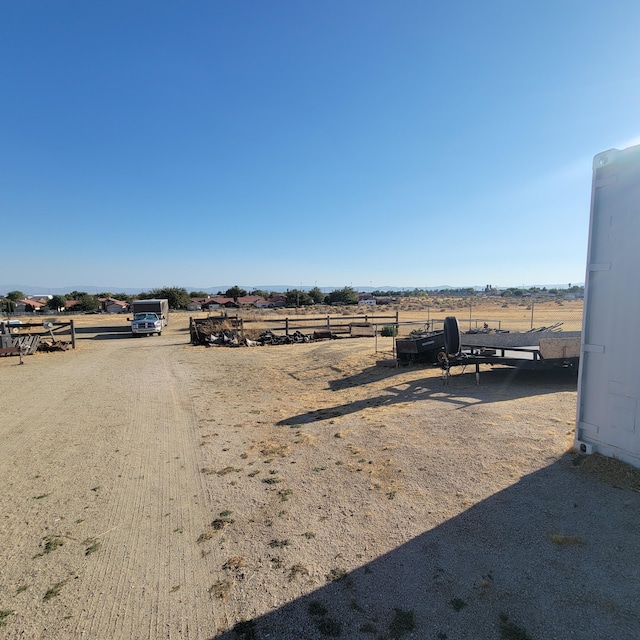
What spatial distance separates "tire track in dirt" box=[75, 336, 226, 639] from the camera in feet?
8.23

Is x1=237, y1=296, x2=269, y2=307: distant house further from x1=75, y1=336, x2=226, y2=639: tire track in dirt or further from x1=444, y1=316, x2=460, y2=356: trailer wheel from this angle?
x1=75, y1=336, x2=226, y2=639: tire track in dirt

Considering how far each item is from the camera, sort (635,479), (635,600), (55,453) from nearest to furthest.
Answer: (635,600) < (635,479) < (55,453)

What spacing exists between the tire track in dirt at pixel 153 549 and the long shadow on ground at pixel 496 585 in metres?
0.49

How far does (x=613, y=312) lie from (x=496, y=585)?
298 centimetres

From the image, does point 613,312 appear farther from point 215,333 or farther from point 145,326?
point 145,326

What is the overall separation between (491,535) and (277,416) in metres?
4.49

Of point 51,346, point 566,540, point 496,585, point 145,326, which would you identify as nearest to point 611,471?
point 566,540

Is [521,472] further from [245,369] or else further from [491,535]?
[245,369]

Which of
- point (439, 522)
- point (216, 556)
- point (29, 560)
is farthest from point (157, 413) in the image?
point (439, 522)

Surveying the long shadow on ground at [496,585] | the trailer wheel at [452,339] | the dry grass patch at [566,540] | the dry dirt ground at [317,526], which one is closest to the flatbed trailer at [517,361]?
the trailer wheel at [452,339]

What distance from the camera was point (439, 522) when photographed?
3477mm

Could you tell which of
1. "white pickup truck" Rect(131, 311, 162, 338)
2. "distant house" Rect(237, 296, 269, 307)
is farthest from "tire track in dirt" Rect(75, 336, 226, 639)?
"distant house" Rect(237, 296, 269, 307)

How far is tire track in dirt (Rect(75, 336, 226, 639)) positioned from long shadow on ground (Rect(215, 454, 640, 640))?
0.49 metres

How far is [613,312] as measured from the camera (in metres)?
4.01
